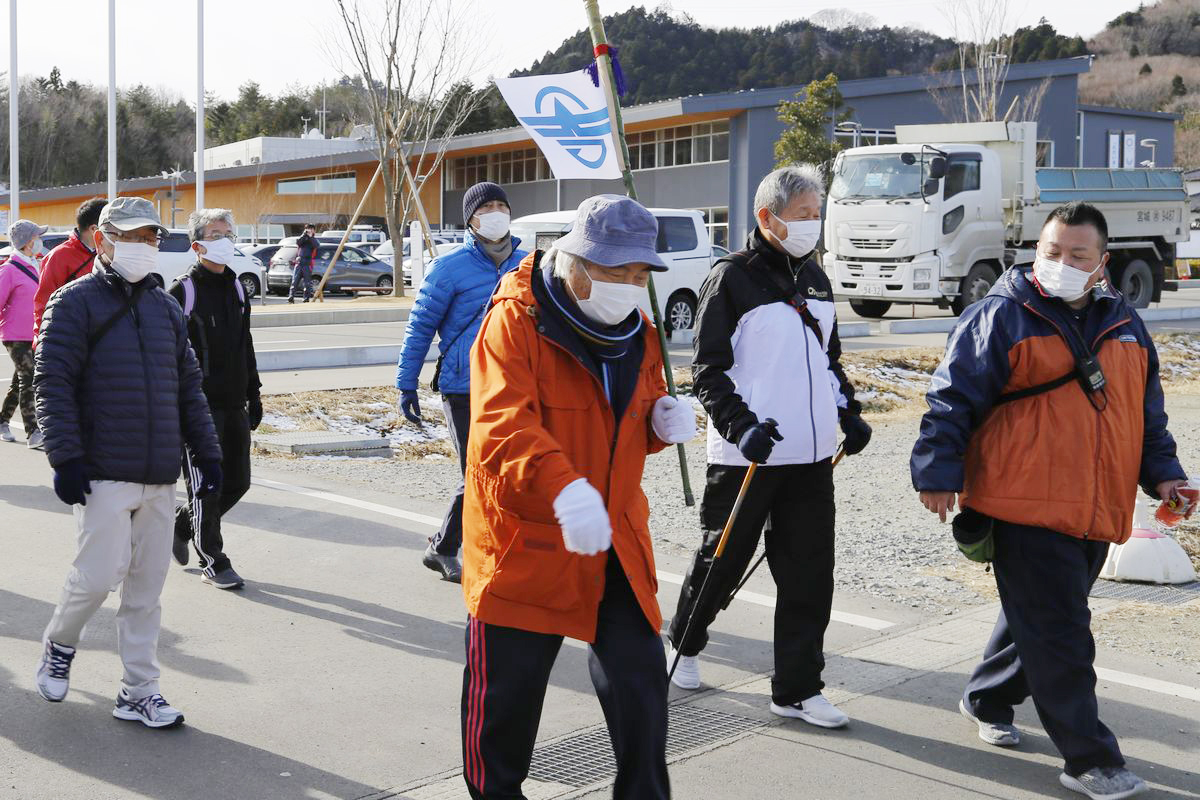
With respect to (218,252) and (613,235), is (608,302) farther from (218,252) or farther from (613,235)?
(218,252)

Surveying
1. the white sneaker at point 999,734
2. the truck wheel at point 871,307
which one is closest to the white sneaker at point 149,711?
the white sneaker at point 999,734

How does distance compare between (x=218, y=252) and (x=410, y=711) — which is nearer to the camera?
(x=410, y=711)

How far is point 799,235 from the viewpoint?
4.79 meters

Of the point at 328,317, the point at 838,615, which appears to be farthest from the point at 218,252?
the point at 328,317

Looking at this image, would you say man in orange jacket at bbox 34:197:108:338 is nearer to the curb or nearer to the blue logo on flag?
the blue logo on flag

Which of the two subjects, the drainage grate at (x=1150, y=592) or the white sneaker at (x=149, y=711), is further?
the drainage grate at (x=1150, y=592)

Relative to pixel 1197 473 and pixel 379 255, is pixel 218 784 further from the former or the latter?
pixel 379 255

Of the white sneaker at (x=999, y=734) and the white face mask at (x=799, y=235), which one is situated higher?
the white face mask at (x=799, y=235)

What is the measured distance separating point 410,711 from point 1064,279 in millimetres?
2759

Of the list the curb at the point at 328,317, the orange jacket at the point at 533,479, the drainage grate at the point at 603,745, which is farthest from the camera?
the curb at the point at 328,317

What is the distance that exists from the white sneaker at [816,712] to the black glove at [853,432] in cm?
92

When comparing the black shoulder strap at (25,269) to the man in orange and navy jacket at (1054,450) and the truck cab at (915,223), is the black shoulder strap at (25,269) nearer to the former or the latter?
the man in orange and navy jacket at (1054,450)

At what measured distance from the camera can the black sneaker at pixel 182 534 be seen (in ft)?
21.9

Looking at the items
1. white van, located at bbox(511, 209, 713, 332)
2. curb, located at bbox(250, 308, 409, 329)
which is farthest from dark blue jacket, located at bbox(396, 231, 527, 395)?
curb, located at bbox(250, 308, 409, 329)
